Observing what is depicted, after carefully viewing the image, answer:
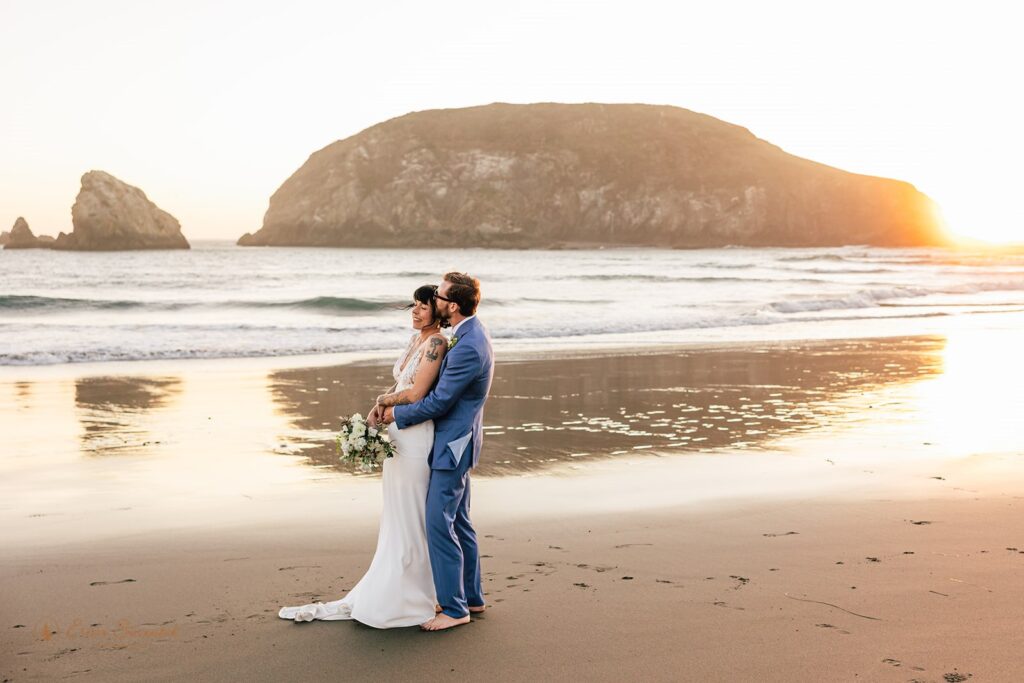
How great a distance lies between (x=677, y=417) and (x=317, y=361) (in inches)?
326

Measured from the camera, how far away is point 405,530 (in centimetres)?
476

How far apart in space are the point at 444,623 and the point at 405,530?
1.60 ft

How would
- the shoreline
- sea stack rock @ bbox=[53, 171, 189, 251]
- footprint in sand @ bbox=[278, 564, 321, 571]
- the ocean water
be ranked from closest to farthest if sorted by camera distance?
footprint in sand @ bbox=[278, 564, 321, 571] < the shoreline < the ocean water < sea stack rock @ bbox=[53, 171, 189, 251]

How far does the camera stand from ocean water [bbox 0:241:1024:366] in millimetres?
20391

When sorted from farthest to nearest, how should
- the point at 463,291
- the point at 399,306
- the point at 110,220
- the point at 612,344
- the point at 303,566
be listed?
the point at 110,220
the point at 612,344
the point at 399,306
the point at 303,566
the point at 463,291

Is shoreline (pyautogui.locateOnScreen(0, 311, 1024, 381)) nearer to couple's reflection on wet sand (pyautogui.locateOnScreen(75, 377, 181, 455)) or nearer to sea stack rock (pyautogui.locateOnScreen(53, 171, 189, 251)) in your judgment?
couple's reflection on wet sand (pyautogui.locateOnScreen(75, 377, 181, 455))

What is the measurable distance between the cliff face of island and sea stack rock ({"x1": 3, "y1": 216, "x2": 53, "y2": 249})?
4429cm

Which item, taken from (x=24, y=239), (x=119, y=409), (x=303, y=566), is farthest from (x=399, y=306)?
(x=24, y=239)

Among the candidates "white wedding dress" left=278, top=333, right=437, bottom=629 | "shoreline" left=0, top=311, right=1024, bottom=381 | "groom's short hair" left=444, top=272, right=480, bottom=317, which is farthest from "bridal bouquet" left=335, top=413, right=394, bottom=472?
"shoreline" left=0, top=311, right=1024, bottom=381

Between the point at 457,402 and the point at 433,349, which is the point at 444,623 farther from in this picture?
the point at 433,349

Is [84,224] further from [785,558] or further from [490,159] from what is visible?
[785,558]

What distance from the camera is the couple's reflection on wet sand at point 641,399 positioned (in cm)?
925

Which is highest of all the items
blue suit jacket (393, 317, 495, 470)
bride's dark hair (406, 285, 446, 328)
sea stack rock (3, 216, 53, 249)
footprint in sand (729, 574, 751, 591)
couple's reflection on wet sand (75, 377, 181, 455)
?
sea stack rock (3, 216, 53, 249)

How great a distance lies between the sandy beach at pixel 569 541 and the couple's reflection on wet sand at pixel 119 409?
0.07 metres
